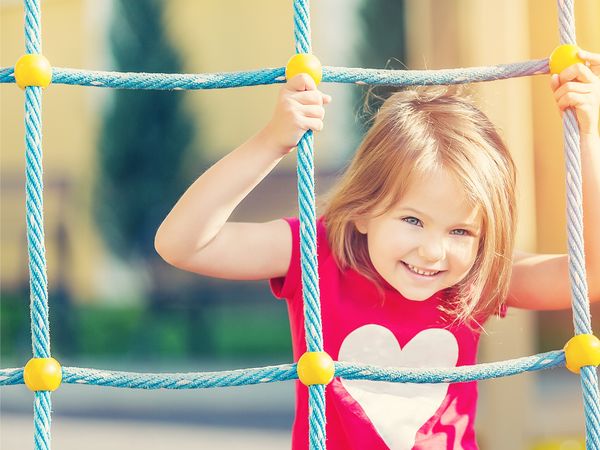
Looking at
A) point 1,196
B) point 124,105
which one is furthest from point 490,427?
point 1,196

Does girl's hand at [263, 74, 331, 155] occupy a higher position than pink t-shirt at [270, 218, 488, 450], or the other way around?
girl's hand at [263, 74, 331, 155]

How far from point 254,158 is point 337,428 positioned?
35 centimetres

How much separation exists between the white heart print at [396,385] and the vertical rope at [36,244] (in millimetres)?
350

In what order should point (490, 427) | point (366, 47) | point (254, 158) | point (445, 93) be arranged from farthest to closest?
1. point (366, 47)
2. point (490, 427)
3. point (445, 93)
4. point (254, 158)

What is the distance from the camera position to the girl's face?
1048 mm

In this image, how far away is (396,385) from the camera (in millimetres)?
1143

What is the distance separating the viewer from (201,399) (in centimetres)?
424

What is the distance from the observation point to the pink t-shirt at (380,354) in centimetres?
111

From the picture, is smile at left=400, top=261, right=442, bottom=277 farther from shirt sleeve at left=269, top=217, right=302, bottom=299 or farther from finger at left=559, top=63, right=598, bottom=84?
finger at left=559, top=63, right=598, bottom=84

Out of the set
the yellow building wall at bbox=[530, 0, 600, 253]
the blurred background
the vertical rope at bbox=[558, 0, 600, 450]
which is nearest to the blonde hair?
the vertical rope at bbox=[558, 0, 600, 450]

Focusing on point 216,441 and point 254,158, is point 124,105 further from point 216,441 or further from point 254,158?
point 254,158

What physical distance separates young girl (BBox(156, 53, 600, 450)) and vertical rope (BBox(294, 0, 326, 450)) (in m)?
0.04

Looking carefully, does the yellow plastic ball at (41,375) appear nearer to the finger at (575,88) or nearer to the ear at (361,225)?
the ear at (361,225)

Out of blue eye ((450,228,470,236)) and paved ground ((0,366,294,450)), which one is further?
paved ground ((0,366,294,450))
